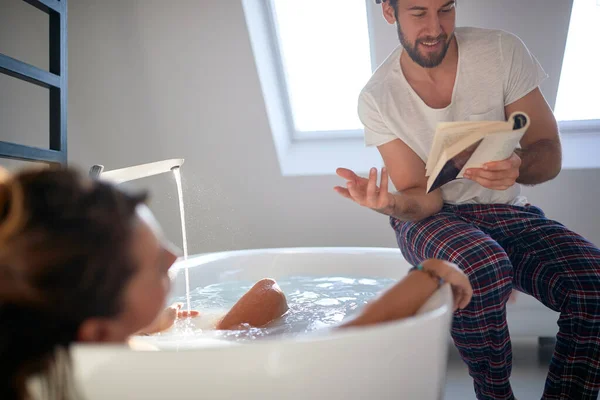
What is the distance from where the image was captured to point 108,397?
0.88 m

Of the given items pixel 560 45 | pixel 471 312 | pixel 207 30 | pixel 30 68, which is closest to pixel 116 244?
pixel 471 312

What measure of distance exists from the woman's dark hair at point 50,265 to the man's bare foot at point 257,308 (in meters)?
0.93

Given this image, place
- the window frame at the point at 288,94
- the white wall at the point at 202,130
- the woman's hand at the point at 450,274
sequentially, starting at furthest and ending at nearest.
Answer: the window frame at the point at 288,94, the white wall at the point at 202,130, the woman's hand at the point at 450,274

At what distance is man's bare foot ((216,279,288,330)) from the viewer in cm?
171

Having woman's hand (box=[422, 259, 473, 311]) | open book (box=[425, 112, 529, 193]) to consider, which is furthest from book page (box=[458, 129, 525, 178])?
woman's hand (box=[422, 259, 473, 311])

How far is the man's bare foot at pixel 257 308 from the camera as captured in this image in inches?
67.5

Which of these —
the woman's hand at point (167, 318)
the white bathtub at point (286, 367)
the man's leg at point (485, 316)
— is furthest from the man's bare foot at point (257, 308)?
the white bathtub at point (286, 367)

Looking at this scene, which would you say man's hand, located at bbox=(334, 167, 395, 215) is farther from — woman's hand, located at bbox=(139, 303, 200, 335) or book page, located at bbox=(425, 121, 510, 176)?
woman's hand, located at bbox=(139, 303, 200, 335)

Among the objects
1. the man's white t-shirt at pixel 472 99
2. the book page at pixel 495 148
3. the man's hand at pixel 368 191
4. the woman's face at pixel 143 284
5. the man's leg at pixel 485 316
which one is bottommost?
the man's leg at pixel 485 316

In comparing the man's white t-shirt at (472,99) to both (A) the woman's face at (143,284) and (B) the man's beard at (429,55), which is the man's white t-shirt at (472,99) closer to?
(B) the man's beard at (429,55)

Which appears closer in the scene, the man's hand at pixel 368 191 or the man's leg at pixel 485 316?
the man's leg at pixel 485 316

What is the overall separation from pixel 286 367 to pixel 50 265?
1.18ft

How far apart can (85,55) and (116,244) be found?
8.04ft

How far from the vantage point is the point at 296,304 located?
2.07 metres
